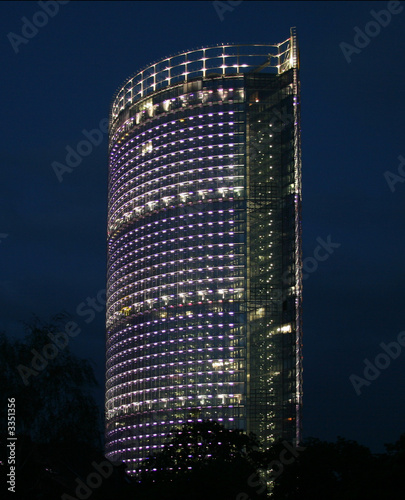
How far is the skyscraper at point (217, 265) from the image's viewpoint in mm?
169750

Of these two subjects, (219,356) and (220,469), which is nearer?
(220,469)

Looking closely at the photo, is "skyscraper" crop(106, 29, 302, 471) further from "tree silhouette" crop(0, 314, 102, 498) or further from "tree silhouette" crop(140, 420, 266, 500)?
"tree silhouette" crop(0, 314, 102, 498)

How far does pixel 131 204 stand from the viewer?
19925 centimetres

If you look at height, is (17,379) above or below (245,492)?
above

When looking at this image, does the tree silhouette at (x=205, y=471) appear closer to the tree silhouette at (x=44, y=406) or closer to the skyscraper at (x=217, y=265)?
the tree silhouette at (x=44, y=406)

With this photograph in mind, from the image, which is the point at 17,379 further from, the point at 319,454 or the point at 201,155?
the point at 201,155

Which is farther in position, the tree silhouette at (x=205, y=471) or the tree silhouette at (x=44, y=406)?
the tree silhouette at (x=205, y=471)

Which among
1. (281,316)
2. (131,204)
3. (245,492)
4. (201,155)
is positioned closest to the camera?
(245,492)

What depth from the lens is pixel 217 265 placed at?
582ft

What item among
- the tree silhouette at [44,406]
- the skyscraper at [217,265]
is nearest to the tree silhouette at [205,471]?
the tree silhouette at [44,406]

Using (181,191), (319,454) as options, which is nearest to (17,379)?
(319,454)

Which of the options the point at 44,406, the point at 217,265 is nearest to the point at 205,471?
the point at 44,406

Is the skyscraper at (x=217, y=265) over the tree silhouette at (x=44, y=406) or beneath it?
over

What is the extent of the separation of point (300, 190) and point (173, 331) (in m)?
43.4
